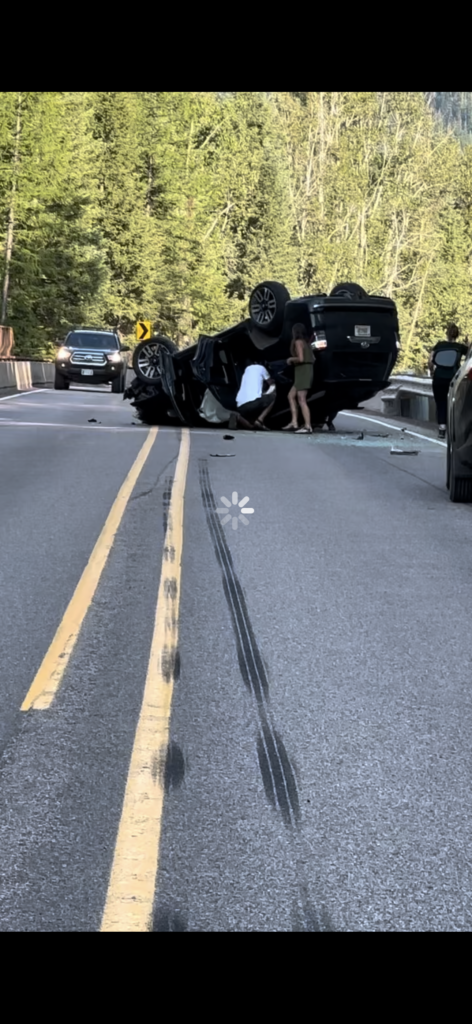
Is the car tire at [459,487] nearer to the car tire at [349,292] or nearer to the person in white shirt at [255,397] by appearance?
the person in white shirt at [255,397]

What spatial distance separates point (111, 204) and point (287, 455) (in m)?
55.2

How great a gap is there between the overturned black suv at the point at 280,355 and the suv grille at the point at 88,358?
16.9 metres

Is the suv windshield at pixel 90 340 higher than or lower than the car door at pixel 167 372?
lower

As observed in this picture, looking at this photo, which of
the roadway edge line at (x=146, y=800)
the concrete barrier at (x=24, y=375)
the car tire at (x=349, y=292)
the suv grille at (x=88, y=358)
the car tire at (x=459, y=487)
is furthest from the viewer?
the suv grille at (x=88, y=358)

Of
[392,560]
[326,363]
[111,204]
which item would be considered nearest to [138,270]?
[111,204]

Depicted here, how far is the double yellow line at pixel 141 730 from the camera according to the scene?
3.65 metres

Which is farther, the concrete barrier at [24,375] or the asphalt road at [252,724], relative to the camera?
the concrete barrier at [24,375]

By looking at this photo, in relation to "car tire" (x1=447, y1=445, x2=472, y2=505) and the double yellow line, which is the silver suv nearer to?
"car tire" (x1=447, y1=445, x2=472, y2=505)

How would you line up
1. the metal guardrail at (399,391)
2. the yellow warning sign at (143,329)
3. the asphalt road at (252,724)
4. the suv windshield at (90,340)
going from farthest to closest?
the yellow warning sign at (143,329) → the suv windshield at (90,340) → the metal guardrail at (399,391) → the asphalt road at (252,724)

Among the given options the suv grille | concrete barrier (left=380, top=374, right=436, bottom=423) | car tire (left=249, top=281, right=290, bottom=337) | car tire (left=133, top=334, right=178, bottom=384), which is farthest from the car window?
the suv grille

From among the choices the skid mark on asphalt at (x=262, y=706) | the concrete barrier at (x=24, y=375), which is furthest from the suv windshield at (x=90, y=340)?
the skid mark on asphalt at (x=262, y=706)

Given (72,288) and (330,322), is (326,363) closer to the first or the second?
(330,322)

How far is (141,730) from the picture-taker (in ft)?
16.9
